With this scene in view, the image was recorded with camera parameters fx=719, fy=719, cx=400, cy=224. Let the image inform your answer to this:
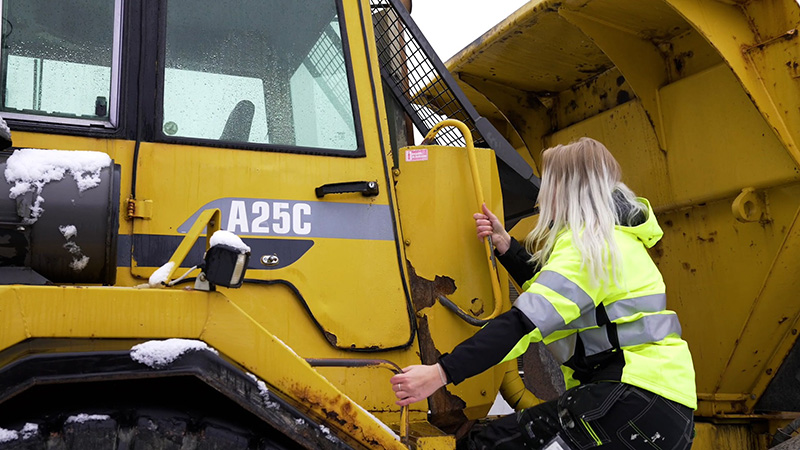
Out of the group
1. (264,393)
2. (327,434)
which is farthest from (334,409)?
(264,393)

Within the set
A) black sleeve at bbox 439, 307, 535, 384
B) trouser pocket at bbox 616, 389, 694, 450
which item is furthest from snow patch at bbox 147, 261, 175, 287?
trouser pocket at bbox 616, 389, 694, 450

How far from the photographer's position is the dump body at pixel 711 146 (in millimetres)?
2908

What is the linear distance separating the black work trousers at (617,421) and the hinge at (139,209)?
1233mm

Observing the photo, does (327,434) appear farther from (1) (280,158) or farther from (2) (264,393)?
(1) (280,158)

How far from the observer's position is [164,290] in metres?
1.51

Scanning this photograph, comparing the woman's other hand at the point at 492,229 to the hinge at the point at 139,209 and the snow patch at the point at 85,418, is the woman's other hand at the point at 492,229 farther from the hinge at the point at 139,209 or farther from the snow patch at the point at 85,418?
the snow patch at the point at 85,418

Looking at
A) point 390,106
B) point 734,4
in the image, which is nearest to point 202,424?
point 390,106

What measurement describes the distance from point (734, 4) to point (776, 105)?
1.63 ft

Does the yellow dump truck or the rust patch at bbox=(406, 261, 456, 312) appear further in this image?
the rust patch at bbox=(406, 261, 456, 312)

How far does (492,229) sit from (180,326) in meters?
1.17

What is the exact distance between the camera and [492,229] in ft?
7.80

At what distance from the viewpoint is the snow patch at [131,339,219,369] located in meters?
1.46

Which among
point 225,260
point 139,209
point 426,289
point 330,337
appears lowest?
point 330,337

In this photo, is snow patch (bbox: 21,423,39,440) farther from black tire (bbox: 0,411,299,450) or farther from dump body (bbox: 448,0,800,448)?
dump body (bbox: 448,0,800,448)
